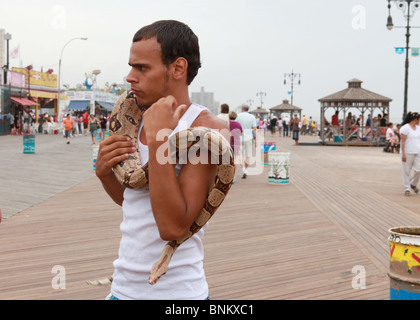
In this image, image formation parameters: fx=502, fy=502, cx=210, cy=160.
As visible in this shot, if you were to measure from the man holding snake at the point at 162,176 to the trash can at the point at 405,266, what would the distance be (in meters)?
2.36

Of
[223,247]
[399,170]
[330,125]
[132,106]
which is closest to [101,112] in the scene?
[330,125]

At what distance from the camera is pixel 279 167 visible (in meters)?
13.4

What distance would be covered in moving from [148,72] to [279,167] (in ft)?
38.7

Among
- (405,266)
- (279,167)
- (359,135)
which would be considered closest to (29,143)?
(279,167)

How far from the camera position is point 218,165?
1771mm

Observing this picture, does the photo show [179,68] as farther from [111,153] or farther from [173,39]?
[111,153]

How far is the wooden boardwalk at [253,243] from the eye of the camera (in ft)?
16.6

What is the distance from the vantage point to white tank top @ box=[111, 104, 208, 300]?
1.85 metres

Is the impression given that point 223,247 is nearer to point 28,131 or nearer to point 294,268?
point 294,268

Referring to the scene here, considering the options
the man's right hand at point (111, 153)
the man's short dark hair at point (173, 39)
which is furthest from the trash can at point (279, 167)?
the man's short dark hair at point (173, 39)

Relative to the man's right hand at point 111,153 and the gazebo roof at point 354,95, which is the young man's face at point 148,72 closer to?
the man's right hand at point 111,153

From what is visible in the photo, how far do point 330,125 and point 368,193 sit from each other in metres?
25.3

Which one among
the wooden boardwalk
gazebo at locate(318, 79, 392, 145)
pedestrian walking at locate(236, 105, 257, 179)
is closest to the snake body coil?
the wooden boardwalk

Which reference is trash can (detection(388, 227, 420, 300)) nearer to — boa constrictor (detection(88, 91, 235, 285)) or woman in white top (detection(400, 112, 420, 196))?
boa constrictor (detection(88, 91, 235, 285))
